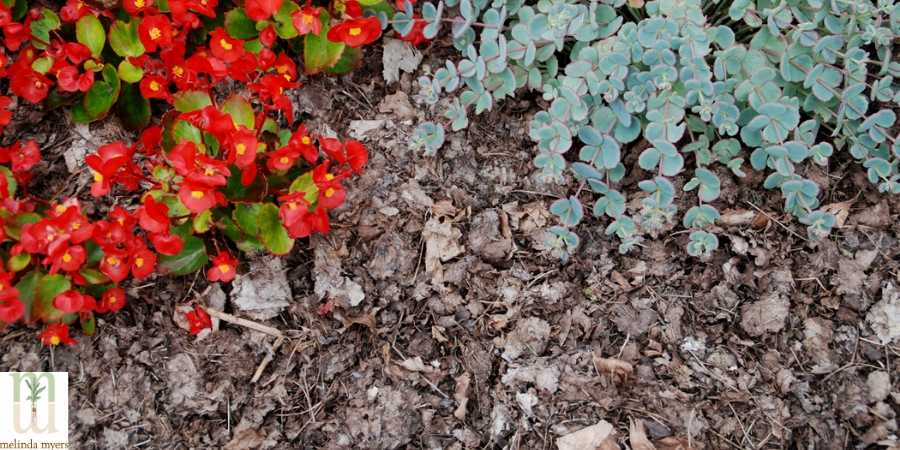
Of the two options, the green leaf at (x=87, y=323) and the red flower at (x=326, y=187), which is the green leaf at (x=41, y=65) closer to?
the green leaf at (x=87, y=323)

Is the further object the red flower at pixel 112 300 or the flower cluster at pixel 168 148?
the red flower at pixel 112 300

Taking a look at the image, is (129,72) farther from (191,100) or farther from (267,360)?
(267,360)

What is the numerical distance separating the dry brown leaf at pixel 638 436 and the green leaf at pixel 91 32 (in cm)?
189

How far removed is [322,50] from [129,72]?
59cm

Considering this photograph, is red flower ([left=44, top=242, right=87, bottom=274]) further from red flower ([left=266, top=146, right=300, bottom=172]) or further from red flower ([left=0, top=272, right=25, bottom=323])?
red flower ([left=266, top=146, right=300, bottom=172])

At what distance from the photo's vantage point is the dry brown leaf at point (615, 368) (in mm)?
1988

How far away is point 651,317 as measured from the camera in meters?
2.06

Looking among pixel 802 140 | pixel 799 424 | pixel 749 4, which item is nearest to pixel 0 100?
pixel 749 4

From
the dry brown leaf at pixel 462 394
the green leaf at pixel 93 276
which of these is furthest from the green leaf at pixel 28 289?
the dry brown leaf at pixel 462 394

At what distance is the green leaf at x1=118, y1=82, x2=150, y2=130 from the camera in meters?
2.27

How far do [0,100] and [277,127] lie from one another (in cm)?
80

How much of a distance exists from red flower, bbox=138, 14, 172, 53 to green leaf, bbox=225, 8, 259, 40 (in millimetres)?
176

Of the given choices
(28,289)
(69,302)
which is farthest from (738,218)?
(28,289)

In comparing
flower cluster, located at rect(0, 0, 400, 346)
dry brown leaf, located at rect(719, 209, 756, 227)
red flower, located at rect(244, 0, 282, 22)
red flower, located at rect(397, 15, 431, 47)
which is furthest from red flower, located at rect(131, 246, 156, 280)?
dry brown leaf, located at rect(719, 209, 756, 227)
